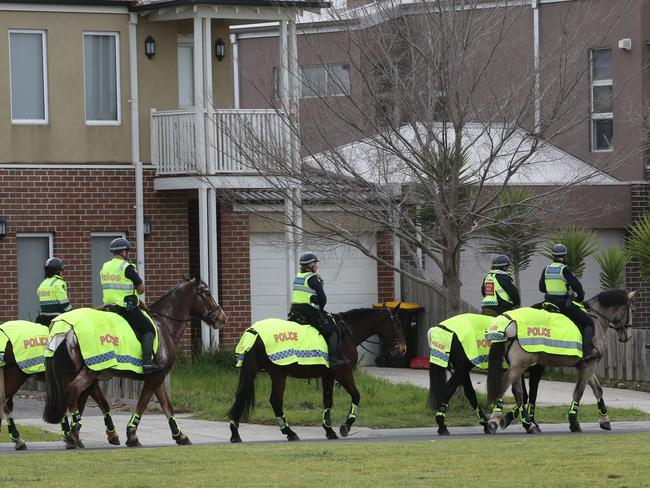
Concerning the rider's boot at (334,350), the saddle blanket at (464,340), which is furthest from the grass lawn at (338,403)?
the rider's boot at (334,350)

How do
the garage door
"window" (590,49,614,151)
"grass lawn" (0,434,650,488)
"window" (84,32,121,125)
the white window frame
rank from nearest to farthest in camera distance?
1. "grass lawn" (0,434,650,488)
2. the white window frame
3. "window" (84,32,121,125)
4. the garage door
5. "window" (590,49,614,151)

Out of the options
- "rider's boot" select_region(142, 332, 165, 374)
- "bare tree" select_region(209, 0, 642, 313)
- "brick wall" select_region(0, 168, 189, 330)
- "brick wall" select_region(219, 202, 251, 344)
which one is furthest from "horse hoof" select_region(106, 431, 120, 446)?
"brick wall" select_region(219, 202, 251, 344)

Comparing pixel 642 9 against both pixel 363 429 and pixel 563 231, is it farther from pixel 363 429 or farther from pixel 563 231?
pixel 363 429

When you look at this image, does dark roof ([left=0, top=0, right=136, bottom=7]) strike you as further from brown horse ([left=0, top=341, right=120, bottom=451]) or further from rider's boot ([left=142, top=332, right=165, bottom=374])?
rider's boot ([left=142, top=332, right=165, bottom=374])

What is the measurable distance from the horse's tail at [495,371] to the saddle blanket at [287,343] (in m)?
2.04

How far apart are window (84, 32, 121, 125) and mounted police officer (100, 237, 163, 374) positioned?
9.79 metres

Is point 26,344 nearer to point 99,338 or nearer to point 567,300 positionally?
point 99,338

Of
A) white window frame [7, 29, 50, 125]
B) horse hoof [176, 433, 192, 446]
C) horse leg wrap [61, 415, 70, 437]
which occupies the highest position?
white window frame [7, 29, 50, 125]

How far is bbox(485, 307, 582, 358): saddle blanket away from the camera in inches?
722

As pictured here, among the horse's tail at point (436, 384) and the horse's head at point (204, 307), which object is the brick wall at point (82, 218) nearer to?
the horse's head at point (204, 307)

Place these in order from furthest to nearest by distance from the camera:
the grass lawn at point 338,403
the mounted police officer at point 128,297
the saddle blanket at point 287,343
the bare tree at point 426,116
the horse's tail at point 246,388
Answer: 1. the grass lawn at point 338,403
2. the bare tree at point 426,116
3. the saddle blanket at point 287,343
4. the horse's tail at point 246,388
5. the mounted police officer at point 128,297

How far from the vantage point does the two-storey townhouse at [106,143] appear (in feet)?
84.3

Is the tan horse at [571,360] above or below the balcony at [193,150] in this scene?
below

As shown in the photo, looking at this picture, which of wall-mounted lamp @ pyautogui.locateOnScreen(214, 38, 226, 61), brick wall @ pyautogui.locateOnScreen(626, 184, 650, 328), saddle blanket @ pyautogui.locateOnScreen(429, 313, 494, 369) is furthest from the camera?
brick wall @ pyautogui.locateOnScreen(626, 184, 650, 328)
